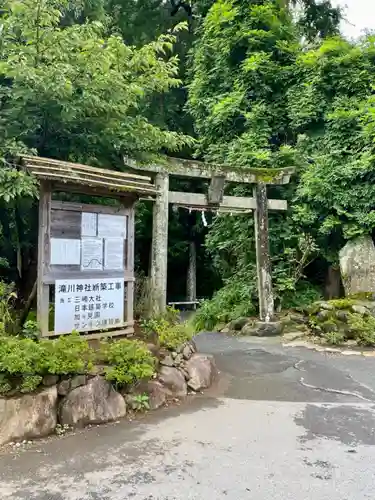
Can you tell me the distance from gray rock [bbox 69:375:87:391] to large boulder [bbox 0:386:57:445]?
230mm

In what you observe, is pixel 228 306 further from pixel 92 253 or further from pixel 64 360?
pixel 64 360

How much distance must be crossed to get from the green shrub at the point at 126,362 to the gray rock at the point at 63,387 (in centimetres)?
41

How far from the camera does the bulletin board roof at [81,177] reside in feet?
15.6

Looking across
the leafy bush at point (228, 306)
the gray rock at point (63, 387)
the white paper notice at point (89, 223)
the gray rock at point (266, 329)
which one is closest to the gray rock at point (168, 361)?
the gray rock at point (63, 387)

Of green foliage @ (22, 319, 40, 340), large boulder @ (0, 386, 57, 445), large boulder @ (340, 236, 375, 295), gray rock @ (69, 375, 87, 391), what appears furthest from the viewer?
large boulder @ (340, 236, 375, 295)

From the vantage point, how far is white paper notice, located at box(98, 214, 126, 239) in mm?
5648

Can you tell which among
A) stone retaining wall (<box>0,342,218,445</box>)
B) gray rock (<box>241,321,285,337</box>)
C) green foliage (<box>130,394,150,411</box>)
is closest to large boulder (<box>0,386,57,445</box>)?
stone retaining wall (<box>0,342,218,445</box>)

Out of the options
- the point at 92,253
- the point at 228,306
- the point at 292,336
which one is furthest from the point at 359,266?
the point at 92,253

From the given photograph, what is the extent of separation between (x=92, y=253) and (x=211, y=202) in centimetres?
397

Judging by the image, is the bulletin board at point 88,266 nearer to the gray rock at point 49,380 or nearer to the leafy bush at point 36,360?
the leafy bush at point 36,360

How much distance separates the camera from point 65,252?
17.1ft

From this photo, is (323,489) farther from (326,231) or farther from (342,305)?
(326,231)

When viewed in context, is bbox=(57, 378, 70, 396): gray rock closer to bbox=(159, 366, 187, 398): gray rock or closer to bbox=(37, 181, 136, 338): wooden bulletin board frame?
bbox=(37, 181, 136, 338): wooden bulletin board frame

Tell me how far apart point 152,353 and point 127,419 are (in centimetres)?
101
